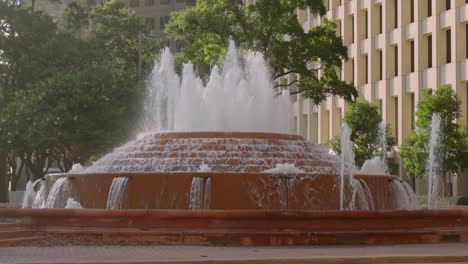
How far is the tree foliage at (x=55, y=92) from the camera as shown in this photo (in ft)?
147

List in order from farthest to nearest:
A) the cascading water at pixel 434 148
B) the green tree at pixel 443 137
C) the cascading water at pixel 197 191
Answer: the green tree at pixel 443 137 → the cascading water at pixel 434 148 → the cascading water at pixel 197 191

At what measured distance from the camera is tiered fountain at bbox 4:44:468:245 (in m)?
17.9

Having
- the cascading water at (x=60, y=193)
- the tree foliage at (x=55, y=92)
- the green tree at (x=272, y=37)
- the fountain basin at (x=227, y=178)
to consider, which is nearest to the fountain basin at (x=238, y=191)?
the fountain basin at (x=227, y=178)

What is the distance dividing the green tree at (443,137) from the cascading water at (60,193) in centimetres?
2596

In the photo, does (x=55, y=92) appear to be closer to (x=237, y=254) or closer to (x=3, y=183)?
(x=3, y=183)

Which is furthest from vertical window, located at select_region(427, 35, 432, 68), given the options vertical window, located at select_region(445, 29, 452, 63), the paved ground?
the paved ground

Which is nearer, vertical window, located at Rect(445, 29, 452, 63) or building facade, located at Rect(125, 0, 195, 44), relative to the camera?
vertical window, located at Rect(445, 29, 452, 63)

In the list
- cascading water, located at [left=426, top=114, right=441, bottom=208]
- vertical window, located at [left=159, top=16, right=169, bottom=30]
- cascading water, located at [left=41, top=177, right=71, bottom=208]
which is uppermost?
vertical window, located at [left=159, top=16, right=169, bottom=30]

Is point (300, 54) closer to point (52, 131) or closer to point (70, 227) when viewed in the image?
point (52, 131)

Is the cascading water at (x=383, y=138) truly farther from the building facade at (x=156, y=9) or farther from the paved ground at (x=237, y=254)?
the building facade at (x=156, y=9)

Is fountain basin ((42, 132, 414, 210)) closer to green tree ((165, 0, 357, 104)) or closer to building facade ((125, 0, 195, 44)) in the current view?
green tree ((165, 0, 357, 104))

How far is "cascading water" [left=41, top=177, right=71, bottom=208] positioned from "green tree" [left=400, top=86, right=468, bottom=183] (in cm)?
2596

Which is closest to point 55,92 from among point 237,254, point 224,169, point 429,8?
point 429,8

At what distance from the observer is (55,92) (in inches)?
1770
